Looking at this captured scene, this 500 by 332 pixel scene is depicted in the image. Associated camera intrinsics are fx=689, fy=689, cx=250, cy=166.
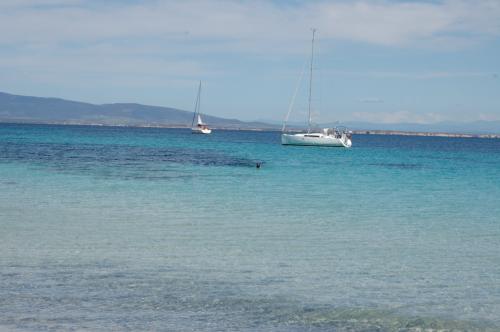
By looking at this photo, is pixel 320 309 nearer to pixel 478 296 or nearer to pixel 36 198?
pixel 478 296

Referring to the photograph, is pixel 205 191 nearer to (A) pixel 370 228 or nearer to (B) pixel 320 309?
(A) pixel 370 228

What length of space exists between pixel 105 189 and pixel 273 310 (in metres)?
19.3

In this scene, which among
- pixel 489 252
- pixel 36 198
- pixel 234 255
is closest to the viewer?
pixel 234 255

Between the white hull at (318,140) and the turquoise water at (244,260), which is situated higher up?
the white hull at (318,140)

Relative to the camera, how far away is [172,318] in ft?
33.7

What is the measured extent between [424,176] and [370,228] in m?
24.9

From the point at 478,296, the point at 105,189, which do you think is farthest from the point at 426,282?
the point at 105,189

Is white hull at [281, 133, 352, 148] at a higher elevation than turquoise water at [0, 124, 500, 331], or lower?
higher

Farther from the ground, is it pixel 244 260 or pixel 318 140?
pixel 318 140

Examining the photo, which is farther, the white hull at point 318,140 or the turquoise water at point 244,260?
the white hull at point 318,140

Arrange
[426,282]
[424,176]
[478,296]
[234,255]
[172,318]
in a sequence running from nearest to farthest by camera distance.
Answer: [172,318] < [478,296] < [426,282] < [234,255] < [424,176]

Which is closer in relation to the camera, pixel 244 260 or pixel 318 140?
pixel 244 260

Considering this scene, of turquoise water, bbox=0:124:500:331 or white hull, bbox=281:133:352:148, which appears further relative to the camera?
white hull, bbox=281:133:352:148

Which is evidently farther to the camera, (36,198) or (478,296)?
(36,198)
